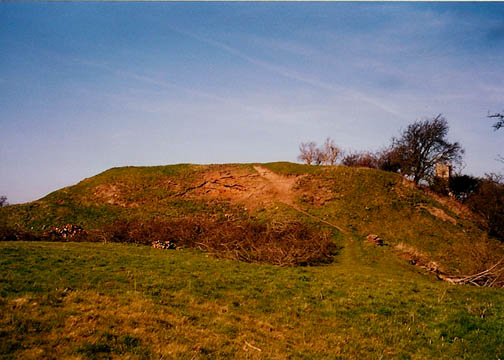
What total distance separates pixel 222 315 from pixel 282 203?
20.0 metres

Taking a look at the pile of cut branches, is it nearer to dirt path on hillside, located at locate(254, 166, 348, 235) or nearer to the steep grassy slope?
the steep grassy slope

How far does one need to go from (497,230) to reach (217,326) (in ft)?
92.5

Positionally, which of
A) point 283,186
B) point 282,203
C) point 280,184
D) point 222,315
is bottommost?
point 222,315

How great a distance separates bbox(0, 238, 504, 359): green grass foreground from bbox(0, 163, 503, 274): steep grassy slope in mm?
11319

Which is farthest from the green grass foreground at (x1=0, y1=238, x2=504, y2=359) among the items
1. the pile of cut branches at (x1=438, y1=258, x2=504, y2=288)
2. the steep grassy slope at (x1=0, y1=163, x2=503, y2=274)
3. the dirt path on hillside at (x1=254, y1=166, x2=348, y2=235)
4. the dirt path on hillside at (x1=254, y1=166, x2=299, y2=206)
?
the dirt path on hillside at (x1=254, y1=166, x2=299, y2=206)

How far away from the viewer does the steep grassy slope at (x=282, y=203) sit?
21750 millimetres

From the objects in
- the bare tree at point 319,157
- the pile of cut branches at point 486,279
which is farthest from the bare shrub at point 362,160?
the pile of cut branches at point 486,279

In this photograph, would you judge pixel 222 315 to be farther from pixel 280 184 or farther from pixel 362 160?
pixel 362 160

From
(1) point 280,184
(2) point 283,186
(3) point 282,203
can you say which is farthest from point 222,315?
(1) point 280,184

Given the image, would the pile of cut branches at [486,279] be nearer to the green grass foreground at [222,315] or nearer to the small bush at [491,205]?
the green grass foreground at [222,315]

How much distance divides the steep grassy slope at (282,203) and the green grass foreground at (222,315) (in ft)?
37.1

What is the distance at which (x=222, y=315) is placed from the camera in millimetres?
7000

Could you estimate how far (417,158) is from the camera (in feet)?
123

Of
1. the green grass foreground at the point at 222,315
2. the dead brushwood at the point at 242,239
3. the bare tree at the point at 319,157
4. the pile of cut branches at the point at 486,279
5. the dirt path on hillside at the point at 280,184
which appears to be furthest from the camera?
the bare tree at the point at 319,157
